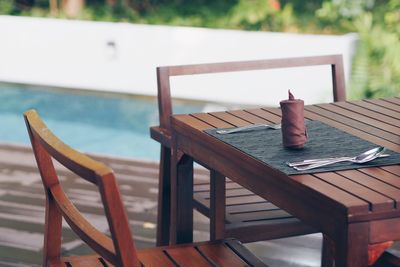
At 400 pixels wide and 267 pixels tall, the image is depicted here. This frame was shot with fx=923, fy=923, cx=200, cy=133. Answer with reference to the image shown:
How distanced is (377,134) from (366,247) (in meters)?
0.65

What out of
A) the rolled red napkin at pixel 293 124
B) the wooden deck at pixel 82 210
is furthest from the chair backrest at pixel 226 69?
the rolled red napkin at pixel 293 124

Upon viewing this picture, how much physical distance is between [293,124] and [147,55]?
518 centimetres

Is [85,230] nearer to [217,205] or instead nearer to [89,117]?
[217,205]

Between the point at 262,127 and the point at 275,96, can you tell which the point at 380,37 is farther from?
the point at 262,127

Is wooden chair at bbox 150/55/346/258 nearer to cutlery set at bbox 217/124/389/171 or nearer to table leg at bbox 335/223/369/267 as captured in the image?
cutlery set at bbox 217/124/389/171

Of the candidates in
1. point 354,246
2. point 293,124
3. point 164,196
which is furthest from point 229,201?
point 354,246


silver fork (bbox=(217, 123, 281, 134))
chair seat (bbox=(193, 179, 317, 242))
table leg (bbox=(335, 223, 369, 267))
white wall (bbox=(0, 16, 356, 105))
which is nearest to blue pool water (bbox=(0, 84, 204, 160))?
Answer: white wall (bbox=(0, 16, 356, 105))

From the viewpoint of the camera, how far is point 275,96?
22.5 feet

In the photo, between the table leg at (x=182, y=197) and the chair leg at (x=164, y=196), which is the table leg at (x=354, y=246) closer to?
the table leg at (x=182, y=197)

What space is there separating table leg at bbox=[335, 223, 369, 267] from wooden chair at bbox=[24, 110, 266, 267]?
1.30ft

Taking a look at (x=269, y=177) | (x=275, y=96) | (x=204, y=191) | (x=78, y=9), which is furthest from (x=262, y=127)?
(x=78, y=9)

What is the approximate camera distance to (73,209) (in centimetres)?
201

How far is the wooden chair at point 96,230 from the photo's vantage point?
169 cm

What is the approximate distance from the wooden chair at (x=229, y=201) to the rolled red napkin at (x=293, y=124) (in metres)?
0.38
